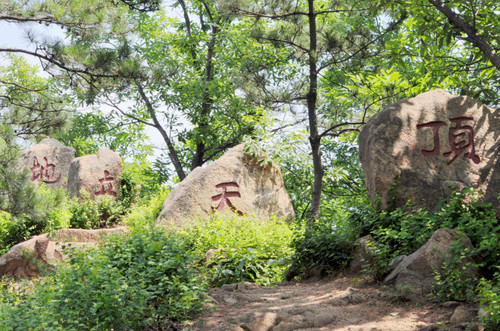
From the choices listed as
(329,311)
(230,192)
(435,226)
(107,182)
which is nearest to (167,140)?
(107,182)

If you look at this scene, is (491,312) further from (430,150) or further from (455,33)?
(455,33)

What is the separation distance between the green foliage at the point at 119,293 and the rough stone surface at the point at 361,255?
223cm

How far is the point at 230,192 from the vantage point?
32.8 feet

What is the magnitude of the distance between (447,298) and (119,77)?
205 inches

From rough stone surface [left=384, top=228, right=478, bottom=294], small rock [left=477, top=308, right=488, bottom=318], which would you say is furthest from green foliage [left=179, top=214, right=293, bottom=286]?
small rock [left=477, top=308, right=488, bottom=318]

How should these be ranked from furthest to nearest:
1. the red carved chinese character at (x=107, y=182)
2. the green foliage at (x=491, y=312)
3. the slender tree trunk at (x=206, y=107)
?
the slender tree trunk at (x=206, y=107)
the red carved chinese character at (x=107, y=182)
the green foliage at (x=491, y=312)

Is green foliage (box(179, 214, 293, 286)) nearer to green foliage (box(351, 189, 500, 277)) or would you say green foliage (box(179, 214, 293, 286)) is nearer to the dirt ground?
the dirt ground

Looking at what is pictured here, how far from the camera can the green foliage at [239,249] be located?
699 cm

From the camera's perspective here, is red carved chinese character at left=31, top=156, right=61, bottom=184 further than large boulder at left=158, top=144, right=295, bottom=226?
Yes

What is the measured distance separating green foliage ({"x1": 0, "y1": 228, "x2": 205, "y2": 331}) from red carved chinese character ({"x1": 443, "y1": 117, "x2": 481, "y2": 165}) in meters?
4.31

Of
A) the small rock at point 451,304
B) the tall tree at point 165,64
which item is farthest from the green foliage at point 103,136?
the small rock at point 451,304

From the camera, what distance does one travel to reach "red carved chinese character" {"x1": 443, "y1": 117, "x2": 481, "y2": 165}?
7.55 meters

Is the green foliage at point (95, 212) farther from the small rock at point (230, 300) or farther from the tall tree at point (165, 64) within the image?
the small rock at point (230, 300)

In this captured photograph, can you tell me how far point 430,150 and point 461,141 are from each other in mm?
503
